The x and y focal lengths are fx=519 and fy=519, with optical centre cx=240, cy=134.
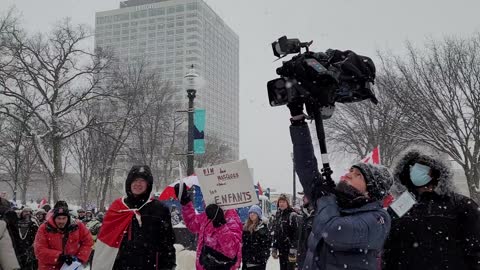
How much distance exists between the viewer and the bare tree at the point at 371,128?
1058 inches

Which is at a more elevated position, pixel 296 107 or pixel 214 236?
pixel 296 107

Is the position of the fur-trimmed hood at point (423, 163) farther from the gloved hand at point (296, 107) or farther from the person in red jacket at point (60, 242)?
the person in red jacket at point (60, 242)

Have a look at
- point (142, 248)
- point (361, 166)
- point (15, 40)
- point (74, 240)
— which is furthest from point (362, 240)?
point (15, 40)

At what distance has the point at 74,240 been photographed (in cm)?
643

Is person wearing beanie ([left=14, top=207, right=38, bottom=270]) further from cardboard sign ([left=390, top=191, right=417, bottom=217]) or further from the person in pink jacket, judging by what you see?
cardboard sign ([left=390, top=191, right=417, bottom=217])

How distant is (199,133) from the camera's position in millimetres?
11883

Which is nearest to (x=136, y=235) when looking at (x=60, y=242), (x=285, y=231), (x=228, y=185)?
(x=60, y=242)

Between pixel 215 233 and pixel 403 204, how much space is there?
3.41 meters

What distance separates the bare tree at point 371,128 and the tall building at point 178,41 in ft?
298

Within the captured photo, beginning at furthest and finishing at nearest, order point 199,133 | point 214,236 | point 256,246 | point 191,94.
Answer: point 191,94 → point 199,133 → point 256,246 → point 214,236

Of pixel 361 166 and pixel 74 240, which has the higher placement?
pixel 361 166

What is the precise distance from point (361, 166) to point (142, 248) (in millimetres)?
2395

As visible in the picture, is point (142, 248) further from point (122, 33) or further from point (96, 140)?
point (122, 33)

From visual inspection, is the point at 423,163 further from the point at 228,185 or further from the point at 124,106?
the point at 124,106
